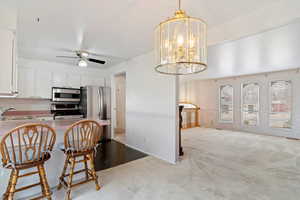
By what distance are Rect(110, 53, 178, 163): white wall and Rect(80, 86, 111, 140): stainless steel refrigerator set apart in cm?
102

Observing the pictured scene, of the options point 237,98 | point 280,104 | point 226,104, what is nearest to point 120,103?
point 226,104

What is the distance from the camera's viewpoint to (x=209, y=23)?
2270mm

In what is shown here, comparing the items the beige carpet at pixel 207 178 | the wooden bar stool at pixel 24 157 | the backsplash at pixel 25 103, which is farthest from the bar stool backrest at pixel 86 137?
the backsplash at pixel 25 103

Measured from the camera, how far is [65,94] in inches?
181

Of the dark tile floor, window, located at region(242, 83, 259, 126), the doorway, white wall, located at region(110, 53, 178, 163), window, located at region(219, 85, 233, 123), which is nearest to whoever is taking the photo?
the dark tile floor

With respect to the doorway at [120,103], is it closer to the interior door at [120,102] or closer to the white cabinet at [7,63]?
the interior door at [120,102]

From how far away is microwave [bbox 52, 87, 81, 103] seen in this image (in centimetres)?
439

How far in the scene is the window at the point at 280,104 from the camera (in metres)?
5.29

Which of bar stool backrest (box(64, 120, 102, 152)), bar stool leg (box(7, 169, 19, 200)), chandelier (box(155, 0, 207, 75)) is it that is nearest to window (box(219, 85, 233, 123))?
chandelier (box(155, 0, 207, 75))

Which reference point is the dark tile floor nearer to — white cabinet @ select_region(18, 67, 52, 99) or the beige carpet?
the beige carpet

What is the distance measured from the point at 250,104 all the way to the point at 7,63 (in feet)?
24.2

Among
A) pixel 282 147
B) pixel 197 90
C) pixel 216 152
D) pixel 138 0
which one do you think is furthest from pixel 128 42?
pixel 197 90

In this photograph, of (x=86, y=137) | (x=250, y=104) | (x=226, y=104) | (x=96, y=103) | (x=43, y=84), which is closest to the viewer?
(x=86, y=137)

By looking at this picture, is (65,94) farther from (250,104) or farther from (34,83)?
(250,104)
